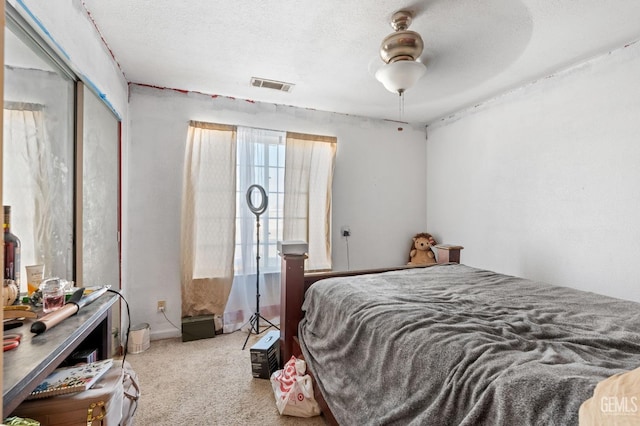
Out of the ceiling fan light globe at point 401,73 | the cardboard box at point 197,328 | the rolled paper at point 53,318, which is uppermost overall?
the ceiling fan light globe at point 401,73

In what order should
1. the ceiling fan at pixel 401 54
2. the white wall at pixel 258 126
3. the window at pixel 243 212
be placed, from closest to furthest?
1. the ceiling fan at pixel 401 54
2. the white wall at pixel 258 126
3. the window at pixel 243 212

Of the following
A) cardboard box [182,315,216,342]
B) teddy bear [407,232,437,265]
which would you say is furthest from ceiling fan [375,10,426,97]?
cardboard box [182,315,216,342]

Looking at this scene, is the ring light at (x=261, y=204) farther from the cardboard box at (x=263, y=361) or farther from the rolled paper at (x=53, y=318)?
the rolled paper at (x=53, y=318)

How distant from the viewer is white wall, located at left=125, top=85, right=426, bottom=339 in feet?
9.04

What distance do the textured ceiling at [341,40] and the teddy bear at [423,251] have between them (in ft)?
5.88

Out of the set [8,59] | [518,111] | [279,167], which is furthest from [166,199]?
[518,111]

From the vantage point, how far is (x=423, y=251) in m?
3.73

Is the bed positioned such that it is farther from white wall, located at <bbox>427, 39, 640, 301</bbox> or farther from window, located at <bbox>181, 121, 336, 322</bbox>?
window, located at <bbox>181, 121, 336, 322</bbox>

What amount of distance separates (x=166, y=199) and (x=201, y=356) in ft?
4.98

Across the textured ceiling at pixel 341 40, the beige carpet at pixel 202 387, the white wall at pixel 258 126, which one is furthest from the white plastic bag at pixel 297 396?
the textured ceiling at pixel 341 40

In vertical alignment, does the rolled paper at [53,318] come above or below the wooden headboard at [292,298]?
above

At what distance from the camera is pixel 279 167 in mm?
3227

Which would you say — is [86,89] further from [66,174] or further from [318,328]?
[318,328]

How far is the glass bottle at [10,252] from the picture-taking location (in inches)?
38.2
